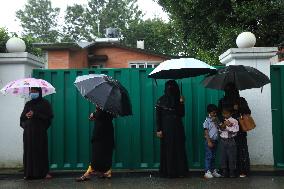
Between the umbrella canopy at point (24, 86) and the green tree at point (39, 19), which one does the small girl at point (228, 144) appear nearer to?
the umbrella canopy at point (24, 86)

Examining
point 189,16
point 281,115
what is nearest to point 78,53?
point 189,16

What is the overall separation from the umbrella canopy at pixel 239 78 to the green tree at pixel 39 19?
59.4 metres

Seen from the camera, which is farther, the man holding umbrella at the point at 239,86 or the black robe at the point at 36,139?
the black robe at the point at 36,139

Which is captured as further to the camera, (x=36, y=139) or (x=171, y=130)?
(x=36, y=139)

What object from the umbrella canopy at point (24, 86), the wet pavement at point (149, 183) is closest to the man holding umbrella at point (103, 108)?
the wet pavement at point (149, 183)

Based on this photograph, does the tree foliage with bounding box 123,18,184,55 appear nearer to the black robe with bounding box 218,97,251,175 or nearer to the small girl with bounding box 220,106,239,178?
the black robe with bounding box 218,97,251,175

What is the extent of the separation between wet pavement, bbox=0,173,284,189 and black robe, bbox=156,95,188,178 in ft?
0.65

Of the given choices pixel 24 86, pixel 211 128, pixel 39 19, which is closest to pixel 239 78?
pixel 211 128

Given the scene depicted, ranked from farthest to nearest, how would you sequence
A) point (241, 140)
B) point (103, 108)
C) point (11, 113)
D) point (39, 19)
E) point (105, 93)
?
1. point (39, 19)
2. point (11, 113)
3. point (241, 140)
4. point (105, 93)
5. point (103, 108)

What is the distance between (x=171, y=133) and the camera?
8.05 metres

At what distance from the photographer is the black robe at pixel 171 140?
315 inches

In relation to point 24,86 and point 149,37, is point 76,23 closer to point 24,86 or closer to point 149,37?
point 149,37

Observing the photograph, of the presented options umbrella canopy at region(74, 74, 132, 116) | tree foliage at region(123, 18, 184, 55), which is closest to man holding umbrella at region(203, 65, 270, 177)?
umbrella canopy at region(74, 74, 132, 116)

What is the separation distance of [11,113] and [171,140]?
11.6 feet
